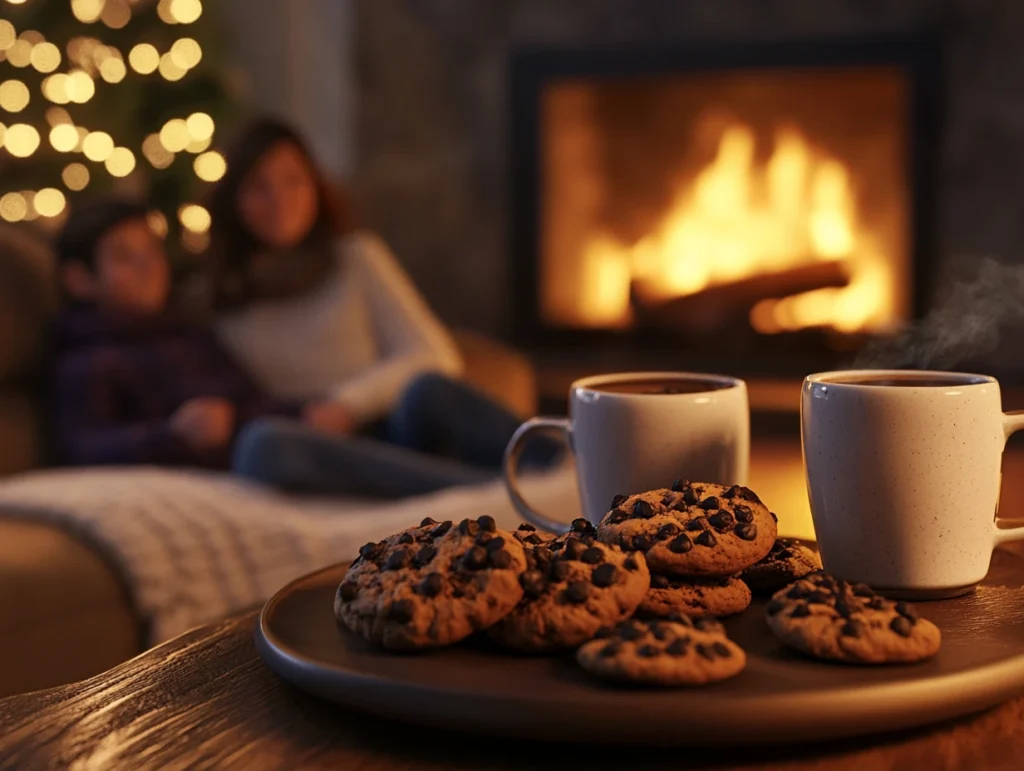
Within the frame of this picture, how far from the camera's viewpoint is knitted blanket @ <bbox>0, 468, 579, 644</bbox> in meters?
1.24

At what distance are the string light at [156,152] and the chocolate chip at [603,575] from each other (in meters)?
3.12

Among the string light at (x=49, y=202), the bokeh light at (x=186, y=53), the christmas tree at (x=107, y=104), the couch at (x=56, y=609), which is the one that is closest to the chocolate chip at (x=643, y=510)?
the couch at (x=56, y=609)

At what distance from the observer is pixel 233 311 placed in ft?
6.87

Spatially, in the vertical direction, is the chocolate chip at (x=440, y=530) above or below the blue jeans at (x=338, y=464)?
above

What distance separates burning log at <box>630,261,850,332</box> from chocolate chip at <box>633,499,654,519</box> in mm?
2580

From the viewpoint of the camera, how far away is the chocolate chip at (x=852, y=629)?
0.50 m

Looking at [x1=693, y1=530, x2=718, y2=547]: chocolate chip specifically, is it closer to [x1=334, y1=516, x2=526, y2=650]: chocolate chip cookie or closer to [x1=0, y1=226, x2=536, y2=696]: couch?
[x1=334, y1=516, x2=526, y2=650]: chocolate chip cookie

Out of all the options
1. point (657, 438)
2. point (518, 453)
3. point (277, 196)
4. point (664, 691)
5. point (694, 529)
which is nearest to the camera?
point (664, 691)

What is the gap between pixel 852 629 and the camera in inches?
19.6

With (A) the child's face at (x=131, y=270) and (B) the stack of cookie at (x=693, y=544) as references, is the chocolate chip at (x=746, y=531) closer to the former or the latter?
(B) the stack of cookie at (x=693, y=544)

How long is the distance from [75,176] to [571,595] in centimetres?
308

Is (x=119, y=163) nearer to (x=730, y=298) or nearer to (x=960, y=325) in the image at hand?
(x=730, y=298)

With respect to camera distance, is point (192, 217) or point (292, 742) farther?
point (192, 217)

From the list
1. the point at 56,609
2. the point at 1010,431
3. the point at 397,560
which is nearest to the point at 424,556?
the point at 397,560
